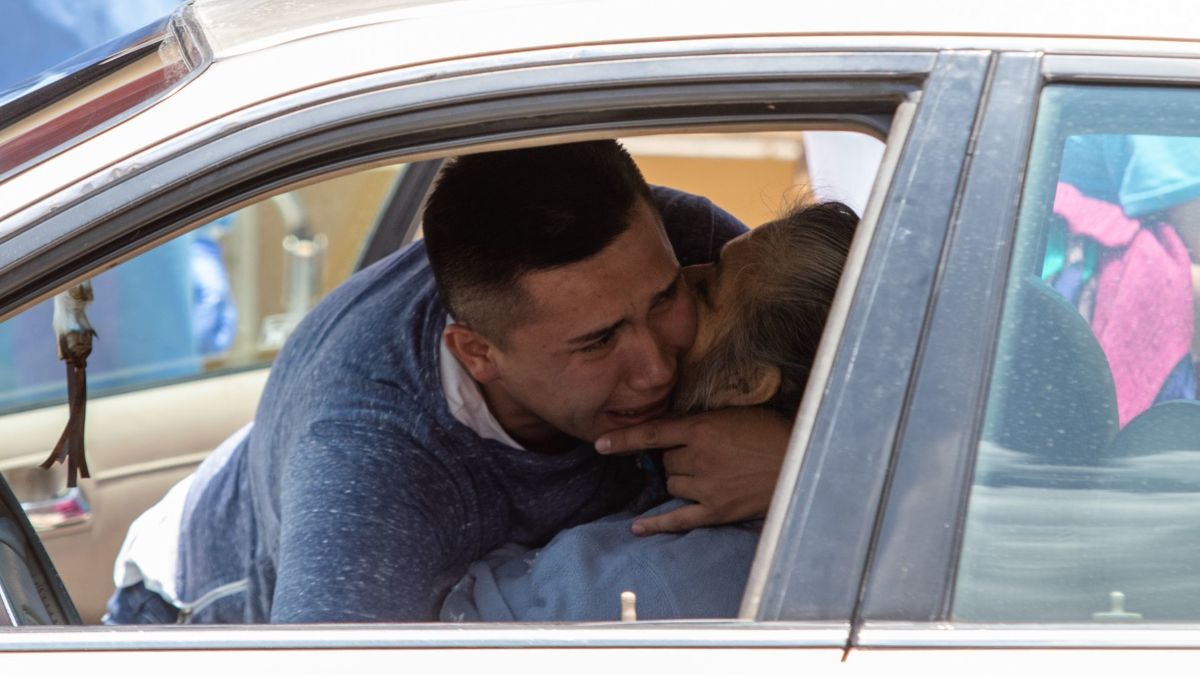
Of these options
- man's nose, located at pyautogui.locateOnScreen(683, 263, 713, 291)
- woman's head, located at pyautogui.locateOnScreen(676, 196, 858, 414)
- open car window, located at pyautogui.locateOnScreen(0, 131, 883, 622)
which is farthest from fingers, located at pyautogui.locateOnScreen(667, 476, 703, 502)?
open car window, located at pyautogui.locateOnScreen(0, 131, 883, 622)

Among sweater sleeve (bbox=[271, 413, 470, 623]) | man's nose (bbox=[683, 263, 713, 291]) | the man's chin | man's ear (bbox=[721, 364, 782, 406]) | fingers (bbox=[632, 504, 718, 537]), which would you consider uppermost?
man's nose (bbox=[683, 263, 713, 291])

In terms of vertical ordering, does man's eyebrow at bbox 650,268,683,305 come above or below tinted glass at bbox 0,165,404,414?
below

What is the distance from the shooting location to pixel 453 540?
6.75ft

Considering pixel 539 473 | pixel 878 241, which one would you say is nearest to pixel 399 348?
pixel 539 473

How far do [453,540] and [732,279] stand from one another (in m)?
0.57

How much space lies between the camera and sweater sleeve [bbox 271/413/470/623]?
1.87 m

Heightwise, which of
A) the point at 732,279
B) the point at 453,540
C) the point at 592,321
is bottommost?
the point at 453,540

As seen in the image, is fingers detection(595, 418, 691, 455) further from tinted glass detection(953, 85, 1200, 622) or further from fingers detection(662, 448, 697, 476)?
tinted glass detection(953, 85, 1200, 622)

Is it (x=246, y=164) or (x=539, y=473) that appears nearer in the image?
(x=246, y=164)

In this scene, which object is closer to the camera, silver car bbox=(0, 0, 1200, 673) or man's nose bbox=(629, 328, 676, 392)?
silver car bbox=(0, 0, 1200, 673)

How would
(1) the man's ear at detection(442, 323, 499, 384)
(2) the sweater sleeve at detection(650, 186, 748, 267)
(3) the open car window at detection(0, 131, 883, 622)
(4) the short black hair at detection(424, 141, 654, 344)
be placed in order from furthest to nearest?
1. (3) the open car window at detection(0, 131, 883, 622)
2. (2) the sweater sleeve at detection(650, 186, 748, 267)
3. (1) the man's ear at detection(442, 323, 499, 384)
4. (4) the short black hair at detection(424, 141, 654, 344)

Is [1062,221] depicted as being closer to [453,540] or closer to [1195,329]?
[1195,329]

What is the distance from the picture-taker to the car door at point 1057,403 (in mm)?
1167

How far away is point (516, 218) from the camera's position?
2.00m
